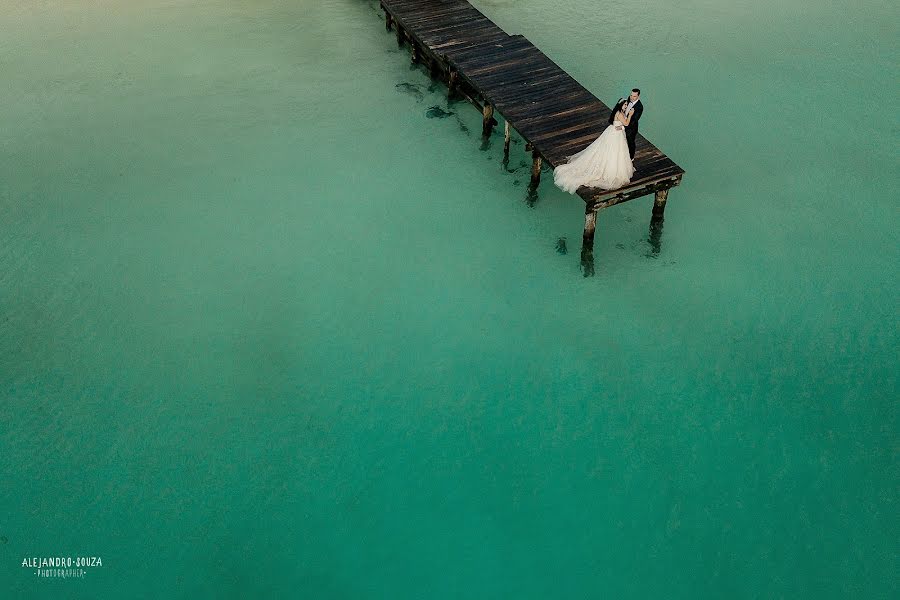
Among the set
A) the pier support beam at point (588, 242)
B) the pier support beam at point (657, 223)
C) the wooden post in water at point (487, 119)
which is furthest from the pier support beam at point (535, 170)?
the pier support beam at point (657, 223)

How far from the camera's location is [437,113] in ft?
38.4

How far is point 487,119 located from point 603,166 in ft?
9.78

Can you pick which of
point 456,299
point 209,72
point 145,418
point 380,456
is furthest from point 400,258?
point 209,72

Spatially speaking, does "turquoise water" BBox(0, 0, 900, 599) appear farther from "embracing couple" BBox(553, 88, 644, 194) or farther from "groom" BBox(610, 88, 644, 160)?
"groom" BBox(610, 88, 644, 160)

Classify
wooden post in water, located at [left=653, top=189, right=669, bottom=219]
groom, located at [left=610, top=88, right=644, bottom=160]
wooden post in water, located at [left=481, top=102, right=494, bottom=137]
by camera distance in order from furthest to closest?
1. wooden post in water, located at [left=481, top=102, right=494, bottom=137]
2. wooden post in water, located at [left=653, top=189, right=669, bottom=219]
3. groom, located at [left=610, top=88, right=644, bottom=160]

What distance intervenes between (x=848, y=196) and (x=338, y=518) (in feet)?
27.3

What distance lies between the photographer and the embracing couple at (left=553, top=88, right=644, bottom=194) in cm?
828

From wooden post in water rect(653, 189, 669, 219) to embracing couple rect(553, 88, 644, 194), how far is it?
71cm

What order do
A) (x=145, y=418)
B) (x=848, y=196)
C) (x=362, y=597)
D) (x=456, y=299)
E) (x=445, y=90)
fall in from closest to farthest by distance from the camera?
(x=362, y=597) < (x=145, y=418) < (x=456, y=299) < (x=848, y=196) < (x=445, y=90)

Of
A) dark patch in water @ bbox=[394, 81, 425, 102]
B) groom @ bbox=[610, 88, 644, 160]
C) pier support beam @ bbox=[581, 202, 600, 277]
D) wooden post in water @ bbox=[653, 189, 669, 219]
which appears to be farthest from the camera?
dark patch in water @ bbox=[394, 81, 425, 102]

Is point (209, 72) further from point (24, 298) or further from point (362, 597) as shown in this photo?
point (362, 597)

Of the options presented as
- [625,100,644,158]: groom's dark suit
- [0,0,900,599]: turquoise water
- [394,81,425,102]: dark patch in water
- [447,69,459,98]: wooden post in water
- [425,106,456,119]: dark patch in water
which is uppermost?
[625,100,644,158]: groom's dark suit

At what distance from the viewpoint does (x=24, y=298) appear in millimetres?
9023

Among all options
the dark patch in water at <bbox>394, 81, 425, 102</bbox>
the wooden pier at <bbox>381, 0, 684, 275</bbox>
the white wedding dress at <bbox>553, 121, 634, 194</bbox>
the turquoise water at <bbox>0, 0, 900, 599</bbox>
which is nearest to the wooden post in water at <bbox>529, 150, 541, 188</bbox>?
the wooden pier at <bbox>381, 0, 684, 275</bbox>
